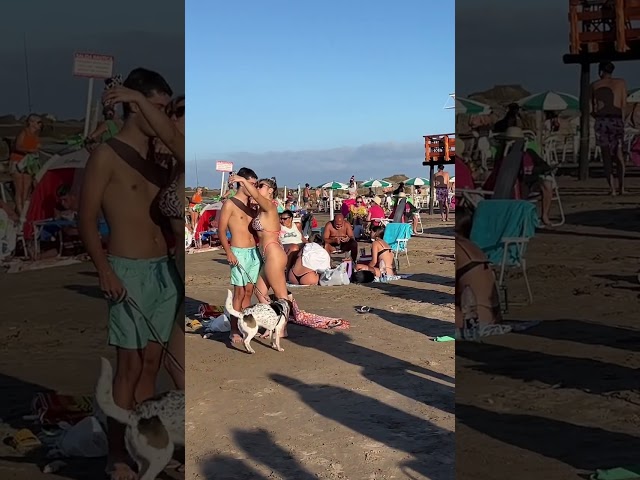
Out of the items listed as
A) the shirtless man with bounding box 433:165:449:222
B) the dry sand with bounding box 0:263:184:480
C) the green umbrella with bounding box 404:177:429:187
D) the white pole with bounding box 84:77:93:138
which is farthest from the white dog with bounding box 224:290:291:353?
the green umbrella with bounding box 404:177:429:187

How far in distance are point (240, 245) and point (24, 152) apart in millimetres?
5036

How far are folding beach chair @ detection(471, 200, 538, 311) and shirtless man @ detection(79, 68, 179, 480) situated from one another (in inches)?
47.7

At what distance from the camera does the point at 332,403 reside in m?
5.68

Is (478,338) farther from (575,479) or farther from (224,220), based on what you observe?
(224,220)

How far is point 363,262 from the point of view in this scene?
1375 cm

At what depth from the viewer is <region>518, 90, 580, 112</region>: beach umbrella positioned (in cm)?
287

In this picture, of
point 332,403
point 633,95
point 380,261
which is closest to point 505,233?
point 633,95

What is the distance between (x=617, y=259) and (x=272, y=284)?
214 inches

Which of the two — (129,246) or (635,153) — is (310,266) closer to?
(129,246)

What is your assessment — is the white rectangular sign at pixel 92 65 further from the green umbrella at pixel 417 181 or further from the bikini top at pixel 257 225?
the green umbrella at pixel 417 181

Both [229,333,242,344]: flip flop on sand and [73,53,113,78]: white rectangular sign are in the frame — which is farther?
[229,333,242,344]: flip flop on sand

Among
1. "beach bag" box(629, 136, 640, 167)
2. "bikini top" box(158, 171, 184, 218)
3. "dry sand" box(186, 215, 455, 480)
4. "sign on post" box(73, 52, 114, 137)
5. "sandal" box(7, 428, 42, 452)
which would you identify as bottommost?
"dry sand" box(186, 215, 455, 480)

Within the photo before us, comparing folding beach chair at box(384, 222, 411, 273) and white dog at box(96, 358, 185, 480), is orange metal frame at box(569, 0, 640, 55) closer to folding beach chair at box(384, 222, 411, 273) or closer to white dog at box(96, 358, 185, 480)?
white dog at box(96, 358, 185, 480)

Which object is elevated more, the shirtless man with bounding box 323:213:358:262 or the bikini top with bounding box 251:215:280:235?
the bikini top with bounding box 251:215:280:235
